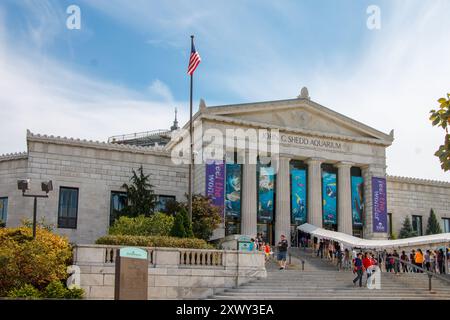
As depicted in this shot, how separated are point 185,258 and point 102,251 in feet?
13.0

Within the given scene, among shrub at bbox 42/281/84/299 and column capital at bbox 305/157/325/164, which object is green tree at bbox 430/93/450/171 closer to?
shrub at bbox 42/281/84/299

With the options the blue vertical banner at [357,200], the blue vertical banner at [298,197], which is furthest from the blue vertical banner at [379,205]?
the blue vertical banner at [298,197]

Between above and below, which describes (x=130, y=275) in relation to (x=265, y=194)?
below

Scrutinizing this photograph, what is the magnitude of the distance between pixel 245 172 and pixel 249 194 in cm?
153

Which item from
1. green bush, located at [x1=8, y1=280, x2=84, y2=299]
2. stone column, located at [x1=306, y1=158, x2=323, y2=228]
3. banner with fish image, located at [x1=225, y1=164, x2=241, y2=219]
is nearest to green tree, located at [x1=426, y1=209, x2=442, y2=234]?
stone column, located at [x1=306, y1=158, x2=323, y2=228]

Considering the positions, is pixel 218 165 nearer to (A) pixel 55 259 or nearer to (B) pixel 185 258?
(B) pixel 185 258

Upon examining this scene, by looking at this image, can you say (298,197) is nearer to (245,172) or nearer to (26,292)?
(245,172)

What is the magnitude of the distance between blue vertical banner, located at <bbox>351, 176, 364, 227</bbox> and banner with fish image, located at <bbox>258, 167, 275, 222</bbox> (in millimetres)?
6903

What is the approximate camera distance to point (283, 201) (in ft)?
145

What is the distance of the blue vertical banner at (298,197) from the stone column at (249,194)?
3268 mm

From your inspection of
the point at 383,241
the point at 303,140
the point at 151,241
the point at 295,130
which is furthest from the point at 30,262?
the point at 303,140
